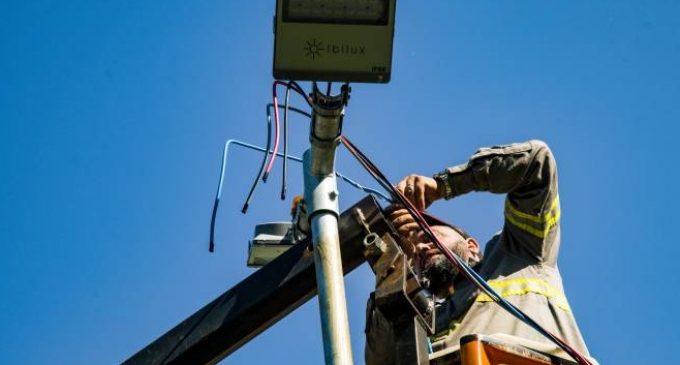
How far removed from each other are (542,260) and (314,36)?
1.97 meters

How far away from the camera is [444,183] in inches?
193

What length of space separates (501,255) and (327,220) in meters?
1.65

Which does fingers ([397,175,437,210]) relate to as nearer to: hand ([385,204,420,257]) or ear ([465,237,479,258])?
hand ([385,204,420,257])

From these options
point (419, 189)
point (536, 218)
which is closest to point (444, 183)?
point (419, 189)

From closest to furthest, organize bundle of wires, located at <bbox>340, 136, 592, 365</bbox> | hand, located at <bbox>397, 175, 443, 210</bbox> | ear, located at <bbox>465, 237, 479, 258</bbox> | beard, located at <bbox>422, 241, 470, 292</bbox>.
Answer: bundle of wires, located at <bbox>340, 136, 592, 365</bbox> → beard, located at <bbox>422, 241, 470, 292</bbox> → hand, located at <bbox>397, 175, 443, 210</bbox> → ear, located at <bbox>465, 237, 479, 258</bbox>

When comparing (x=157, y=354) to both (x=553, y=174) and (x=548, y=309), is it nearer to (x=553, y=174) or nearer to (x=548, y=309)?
(x=548, y=309)

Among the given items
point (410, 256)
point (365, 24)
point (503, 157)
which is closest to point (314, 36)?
point (365, 24)

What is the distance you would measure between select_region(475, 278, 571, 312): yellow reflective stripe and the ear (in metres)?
0.75

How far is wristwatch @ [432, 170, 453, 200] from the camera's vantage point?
4.88 m

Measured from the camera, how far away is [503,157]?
16.5 ft

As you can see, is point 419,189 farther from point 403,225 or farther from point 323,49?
point 323,49

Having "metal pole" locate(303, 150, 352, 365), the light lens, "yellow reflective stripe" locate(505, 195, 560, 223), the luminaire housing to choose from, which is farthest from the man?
the light lens

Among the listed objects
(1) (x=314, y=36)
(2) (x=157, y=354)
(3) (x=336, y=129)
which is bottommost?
(2) (x=157, y=354)

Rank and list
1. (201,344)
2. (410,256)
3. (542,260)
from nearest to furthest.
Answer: (201,344)
(410,256)
(542,260)
